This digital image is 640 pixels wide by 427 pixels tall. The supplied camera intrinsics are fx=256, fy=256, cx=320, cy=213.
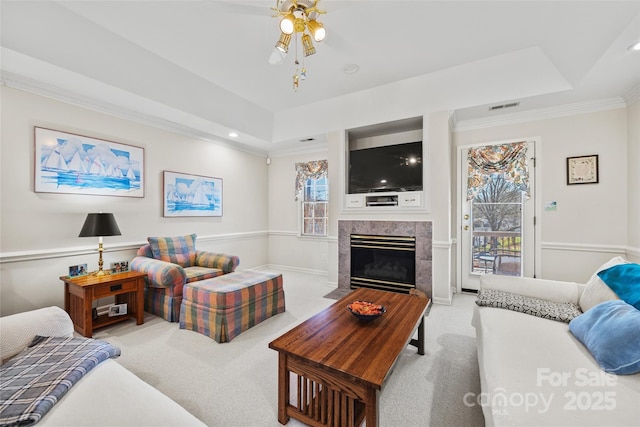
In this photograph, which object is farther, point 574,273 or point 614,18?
point 574,273

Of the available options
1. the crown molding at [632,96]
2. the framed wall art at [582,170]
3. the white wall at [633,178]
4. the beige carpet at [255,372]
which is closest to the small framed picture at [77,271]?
the beige carpet at [255,372]

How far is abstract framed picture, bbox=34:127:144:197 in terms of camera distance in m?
Result: 2.62

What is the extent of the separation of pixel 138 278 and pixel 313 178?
3.21 metres

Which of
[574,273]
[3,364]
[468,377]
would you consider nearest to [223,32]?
[3,364]

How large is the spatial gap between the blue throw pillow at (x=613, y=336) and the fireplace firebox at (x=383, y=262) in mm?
2064

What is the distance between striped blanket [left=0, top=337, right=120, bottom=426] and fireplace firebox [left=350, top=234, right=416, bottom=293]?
9.84 feet

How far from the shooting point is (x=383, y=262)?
379cm

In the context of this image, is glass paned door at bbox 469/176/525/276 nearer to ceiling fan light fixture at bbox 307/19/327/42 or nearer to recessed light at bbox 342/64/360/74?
recessed light at bbox 342/64/360/74

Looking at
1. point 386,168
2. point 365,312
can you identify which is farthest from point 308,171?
point 365,312

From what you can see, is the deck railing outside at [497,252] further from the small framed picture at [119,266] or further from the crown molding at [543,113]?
the small framed picture at [119,266]

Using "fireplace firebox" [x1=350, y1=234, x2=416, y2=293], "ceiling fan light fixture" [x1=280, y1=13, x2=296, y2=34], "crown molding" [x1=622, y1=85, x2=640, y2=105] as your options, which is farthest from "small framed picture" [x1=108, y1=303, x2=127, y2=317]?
"crown molding" [x1=622, y1=85, x2=640, y2=105]

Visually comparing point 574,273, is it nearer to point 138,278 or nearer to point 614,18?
point 614,18

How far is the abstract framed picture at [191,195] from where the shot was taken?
373cm

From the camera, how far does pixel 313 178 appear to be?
4.99 metres
